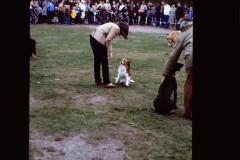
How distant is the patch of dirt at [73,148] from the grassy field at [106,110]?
3.4 inches

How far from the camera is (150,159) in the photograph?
4699 millimetres

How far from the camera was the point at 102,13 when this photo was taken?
28.8 meters

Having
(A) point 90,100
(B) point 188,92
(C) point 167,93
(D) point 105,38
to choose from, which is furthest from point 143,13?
(B) point 188,92

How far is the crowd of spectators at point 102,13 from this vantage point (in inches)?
1043

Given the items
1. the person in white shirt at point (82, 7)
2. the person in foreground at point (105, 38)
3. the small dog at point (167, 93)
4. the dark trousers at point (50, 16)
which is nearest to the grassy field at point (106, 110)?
the small dog at point (167, 93)

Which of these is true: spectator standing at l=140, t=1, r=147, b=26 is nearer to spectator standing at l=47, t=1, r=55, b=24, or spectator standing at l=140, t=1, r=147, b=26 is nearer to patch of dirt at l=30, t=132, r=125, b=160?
spectator standing at l=47, t=1, r=55, b=24

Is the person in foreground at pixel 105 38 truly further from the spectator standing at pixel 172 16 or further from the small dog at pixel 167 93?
the spectator standing at pixel 172 16

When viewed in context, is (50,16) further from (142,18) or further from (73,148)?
(73,148)

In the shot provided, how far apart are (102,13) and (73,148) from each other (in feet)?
81.0

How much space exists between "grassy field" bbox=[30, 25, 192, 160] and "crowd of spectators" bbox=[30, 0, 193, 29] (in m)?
14.9

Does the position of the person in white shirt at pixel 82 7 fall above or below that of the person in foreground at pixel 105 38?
above
